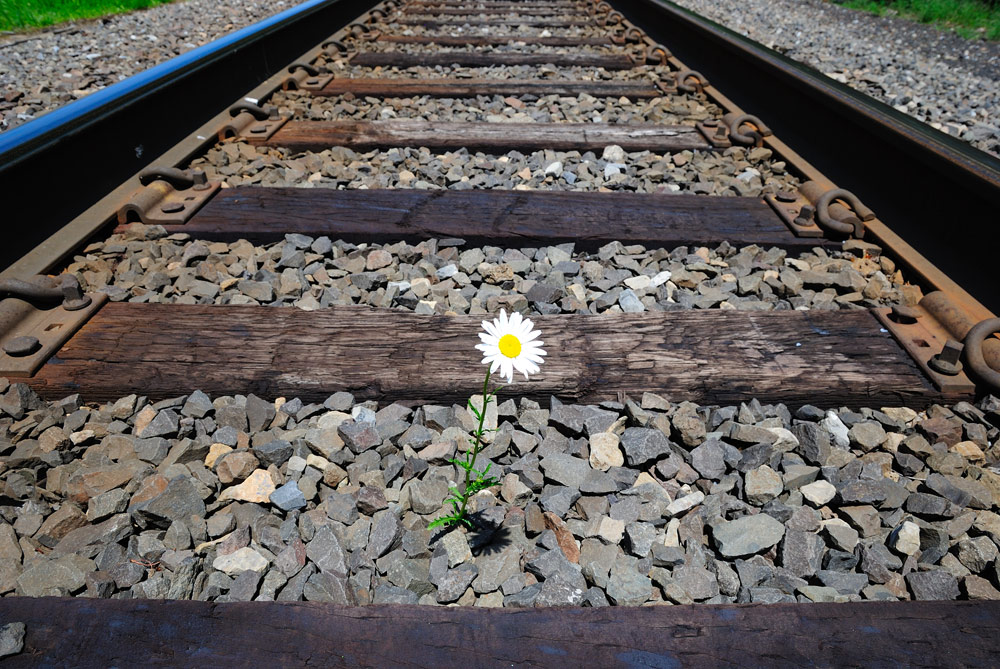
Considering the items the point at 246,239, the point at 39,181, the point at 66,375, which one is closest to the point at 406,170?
the point at 246,239

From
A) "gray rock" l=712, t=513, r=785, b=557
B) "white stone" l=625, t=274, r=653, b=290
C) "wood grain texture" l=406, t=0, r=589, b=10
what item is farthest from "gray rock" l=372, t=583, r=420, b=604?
"wood grain texture" l=406, t=0, r=589, b=10

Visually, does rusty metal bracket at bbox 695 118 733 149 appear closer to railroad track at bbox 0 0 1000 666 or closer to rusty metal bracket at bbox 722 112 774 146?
rusty metal bracket at bbox 722 112 774 146

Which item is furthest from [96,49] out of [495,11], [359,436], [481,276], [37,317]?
[359,436]

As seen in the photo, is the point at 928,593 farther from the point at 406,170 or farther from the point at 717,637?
the point at 406,170

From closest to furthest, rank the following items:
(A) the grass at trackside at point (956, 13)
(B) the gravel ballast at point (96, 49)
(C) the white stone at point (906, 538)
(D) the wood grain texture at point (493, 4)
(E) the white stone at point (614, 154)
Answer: (C) the white stone at point (906, 538) → (E) the white stone at point (614, 154) → (B) the gravel ballast at point (96, 49) → (D) the wood grain texture at point (493, 4) → (A) the grass at trackside at point (956, 13)

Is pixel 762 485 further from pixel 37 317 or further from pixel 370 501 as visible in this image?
pixel 37 317

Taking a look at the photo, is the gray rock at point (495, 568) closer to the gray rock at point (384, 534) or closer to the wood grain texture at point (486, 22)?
the gray rock at point (384, 534)

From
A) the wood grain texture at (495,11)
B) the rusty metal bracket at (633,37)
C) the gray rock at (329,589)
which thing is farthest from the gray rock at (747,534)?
the wood grain texture at (495,11)
